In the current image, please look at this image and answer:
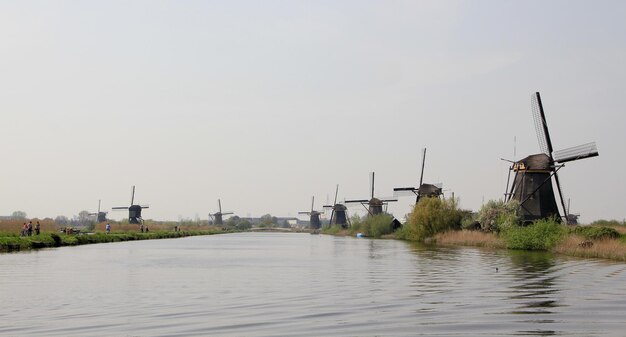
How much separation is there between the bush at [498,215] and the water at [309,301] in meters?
29.0

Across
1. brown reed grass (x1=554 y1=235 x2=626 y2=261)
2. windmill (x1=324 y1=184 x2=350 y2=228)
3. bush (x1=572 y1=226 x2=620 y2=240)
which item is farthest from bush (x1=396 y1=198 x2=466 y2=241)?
windmill (x1=324 y1=184 x2=350 y2=228)

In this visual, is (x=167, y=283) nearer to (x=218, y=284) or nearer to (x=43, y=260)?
A: (x=218, y=284)

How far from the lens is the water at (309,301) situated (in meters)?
15.1

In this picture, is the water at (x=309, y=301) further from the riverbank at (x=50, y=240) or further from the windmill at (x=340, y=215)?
the windmill at (x=340, y=215)

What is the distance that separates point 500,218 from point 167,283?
44.6 m

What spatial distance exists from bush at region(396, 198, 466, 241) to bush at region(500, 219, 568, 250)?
18.8 meters

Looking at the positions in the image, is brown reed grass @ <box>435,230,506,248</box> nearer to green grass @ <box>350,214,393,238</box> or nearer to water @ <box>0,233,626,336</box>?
water @ <box>0,233,626,336</box>

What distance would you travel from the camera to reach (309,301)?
20266 mm

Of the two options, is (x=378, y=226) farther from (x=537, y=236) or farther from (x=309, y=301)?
(x=309, y=301)

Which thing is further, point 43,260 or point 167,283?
point 43,260

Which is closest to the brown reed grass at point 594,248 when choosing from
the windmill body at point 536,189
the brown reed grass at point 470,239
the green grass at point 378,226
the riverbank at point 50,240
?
the brown reed grass at point 470,239

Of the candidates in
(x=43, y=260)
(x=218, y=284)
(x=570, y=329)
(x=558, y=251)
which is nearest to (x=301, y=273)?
(x=218, y=284)

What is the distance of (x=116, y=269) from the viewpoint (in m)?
32.5

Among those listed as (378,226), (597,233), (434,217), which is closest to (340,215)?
(378,226)
